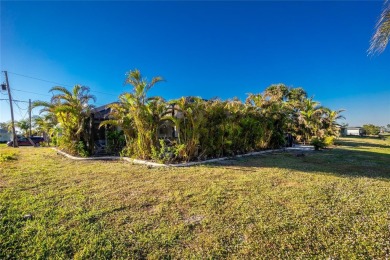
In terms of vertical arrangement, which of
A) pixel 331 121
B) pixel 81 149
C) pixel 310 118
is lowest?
pixel 81 149

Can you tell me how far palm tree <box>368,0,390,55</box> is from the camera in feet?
16.0

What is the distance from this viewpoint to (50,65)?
1555 centimetres

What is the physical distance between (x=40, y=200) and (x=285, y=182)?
524cm

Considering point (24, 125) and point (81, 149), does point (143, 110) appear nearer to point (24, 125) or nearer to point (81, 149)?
point (81, 149)

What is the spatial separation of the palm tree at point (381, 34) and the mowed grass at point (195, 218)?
333 centimetres

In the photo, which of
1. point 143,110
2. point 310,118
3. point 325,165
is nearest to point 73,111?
point 143,110

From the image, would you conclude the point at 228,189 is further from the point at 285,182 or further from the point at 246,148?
the point at 246,148

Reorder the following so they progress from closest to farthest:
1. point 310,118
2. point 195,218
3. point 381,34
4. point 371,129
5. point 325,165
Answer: point 195,218 → point 381,34 → point 325,165 → point 310,118 → point 371,129

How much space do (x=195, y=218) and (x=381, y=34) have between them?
242 inches

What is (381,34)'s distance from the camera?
16.6ft

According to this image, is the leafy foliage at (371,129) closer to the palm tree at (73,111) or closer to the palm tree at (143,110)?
the palm tree at (143,110)

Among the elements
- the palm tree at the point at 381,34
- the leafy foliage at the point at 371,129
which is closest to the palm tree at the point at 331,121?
the palm tree at the point at 381,34

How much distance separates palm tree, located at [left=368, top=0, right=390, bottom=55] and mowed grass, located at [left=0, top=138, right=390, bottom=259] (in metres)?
3.33

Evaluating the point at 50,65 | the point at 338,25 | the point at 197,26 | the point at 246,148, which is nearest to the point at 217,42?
the point at 197,26
